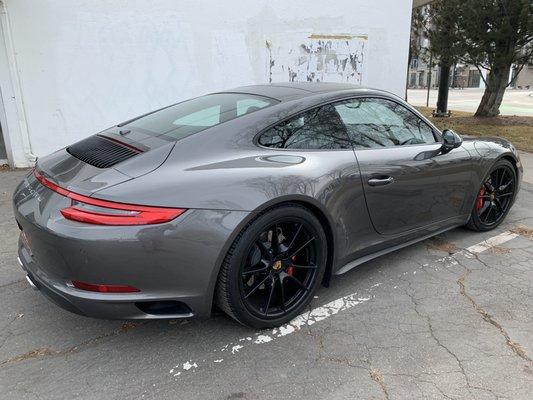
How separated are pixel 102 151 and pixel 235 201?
0.93 meters

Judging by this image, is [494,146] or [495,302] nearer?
[495,302]

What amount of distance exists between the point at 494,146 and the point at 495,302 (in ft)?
5.51

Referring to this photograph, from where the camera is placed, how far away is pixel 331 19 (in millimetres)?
8555

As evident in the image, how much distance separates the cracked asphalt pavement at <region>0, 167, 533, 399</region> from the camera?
2.34 metres

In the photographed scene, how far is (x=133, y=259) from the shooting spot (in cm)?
224

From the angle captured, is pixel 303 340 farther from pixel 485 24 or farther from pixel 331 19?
pixel 485 24

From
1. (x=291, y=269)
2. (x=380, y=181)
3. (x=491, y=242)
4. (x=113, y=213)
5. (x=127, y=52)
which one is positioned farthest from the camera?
(x=127, y=52)

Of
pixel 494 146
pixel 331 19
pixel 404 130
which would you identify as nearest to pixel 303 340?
pixel 404 130

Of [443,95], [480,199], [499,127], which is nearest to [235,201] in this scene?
[480,199]

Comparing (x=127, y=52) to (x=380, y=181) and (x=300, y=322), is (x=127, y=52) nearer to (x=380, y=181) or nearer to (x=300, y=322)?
(x=380, y=181)

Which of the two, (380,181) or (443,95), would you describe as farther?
(443,95)

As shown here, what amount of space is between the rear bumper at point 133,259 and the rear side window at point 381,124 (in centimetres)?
122

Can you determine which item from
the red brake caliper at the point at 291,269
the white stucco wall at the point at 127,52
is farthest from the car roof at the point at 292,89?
the white stucco wall at the point at 127,52

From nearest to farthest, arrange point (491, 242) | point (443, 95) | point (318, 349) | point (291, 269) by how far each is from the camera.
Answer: point (318, 349) → point (291, 269) → point (491, 242) → point (443, 95)
